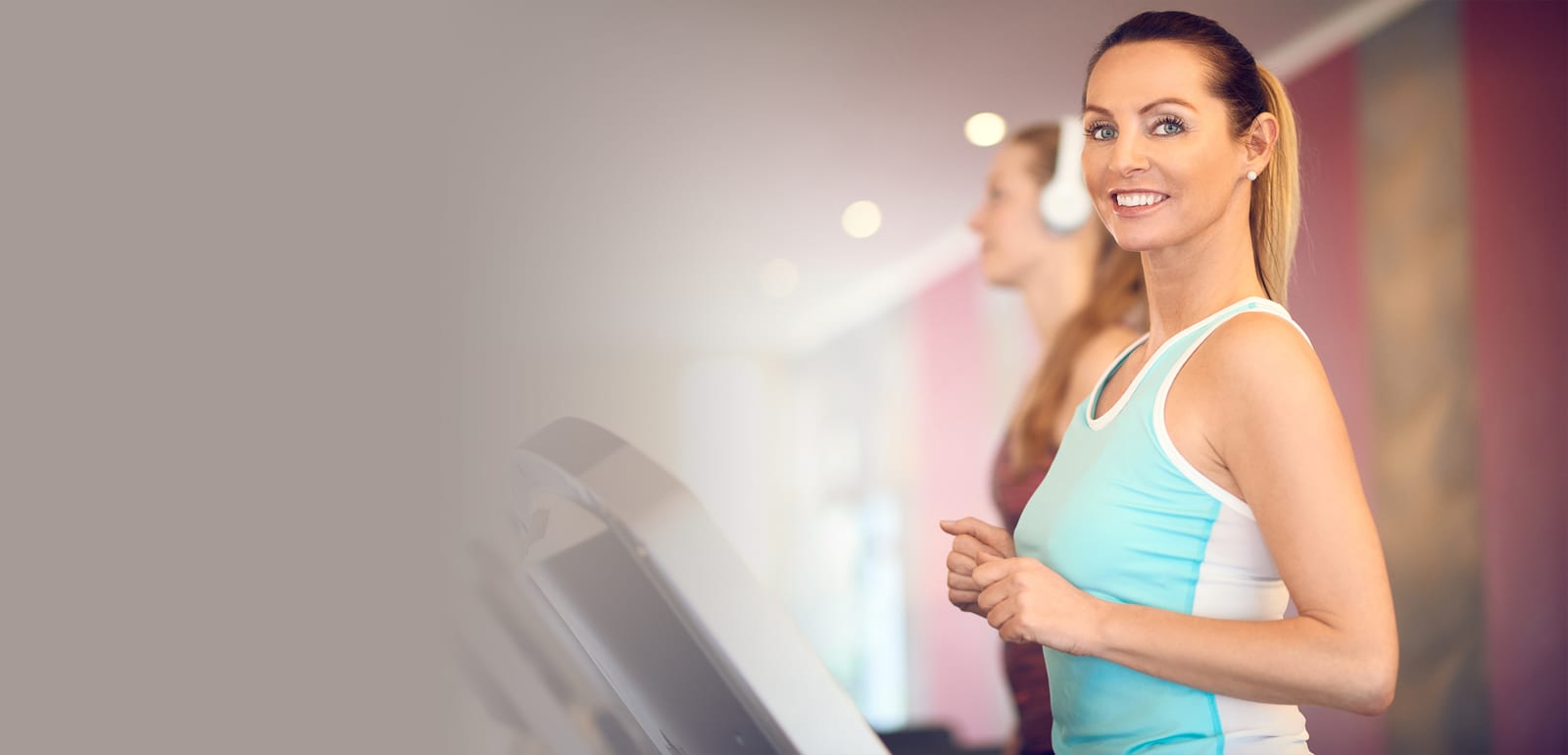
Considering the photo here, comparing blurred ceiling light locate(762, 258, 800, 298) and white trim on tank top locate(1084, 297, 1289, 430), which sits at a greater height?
white trim on tank top locate(1084, 297, 1289, 430)

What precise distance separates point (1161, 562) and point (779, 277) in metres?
6.31

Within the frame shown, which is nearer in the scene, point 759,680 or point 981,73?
point 759,680

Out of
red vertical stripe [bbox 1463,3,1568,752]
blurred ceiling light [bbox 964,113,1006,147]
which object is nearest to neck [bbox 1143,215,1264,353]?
red vertical stripe [bbox 1463,3,1568,752]

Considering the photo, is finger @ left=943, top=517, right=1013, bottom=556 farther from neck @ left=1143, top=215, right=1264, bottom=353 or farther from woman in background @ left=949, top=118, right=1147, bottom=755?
woman in background @ left=949, top=118, right=1147, bottom=755

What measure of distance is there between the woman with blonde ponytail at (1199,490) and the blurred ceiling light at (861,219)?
4.68m

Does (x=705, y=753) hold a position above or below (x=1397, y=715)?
above

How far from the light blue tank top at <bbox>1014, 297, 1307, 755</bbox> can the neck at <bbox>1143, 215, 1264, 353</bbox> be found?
5 centimetres

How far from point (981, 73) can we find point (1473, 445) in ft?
6.11

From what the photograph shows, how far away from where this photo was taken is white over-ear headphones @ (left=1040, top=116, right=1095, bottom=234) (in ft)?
7.49

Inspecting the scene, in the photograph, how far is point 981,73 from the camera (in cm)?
407

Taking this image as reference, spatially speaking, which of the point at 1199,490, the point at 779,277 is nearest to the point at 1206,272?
the point at 1199,490

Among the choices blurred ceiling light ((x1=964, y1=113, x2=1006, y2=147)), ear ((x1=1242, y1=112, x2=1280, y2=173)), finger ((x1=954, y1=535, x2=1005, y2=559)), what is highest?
blurred ceiling light ((x1=964, y1=113, x2=1006, y2=147))

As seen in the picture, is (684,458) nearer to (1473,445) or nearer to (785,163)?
(785,163)

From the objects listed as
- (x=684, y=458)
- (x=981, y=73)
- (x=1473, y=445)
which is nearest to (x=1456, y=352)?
(x=1473, y=445)
